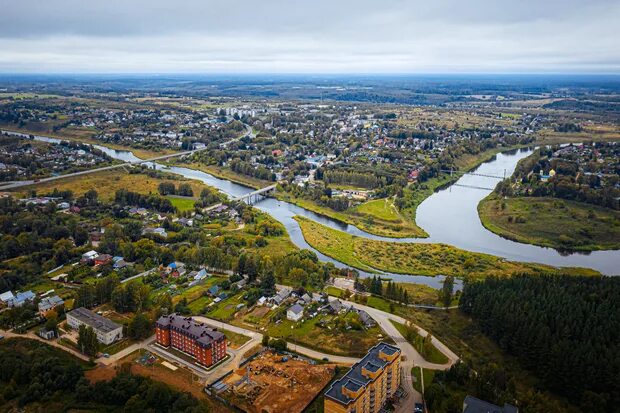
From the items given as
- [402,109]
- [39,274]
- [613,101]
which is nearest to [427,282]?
[39,274]

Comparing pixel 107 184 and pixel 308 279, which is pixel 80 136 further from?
pixel 308 279

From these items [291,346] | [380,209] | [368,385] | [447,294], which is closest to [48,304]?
[291,346]

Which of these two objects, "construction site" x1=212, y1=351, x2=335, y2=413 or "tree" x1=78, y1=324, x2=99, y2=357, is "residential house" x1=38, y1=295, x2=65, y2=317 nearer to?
"tree" x1=78, y1=324, x2=99, y2=357

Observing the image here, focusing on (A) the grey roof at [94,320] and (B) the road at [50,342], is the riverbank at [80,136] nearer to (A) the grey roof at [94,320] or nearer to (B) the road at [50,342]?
(A) the grey roof at [94,320]

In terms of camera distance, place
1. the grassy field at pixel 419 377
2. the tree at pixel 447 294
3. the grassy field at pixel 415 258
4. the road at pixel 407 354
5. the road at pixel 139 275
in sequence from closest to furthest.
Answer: the road at pixel 407 354 < the grassy field at pixel 419 377 < the tree at pixel 447 294 < the road at pixel 139 275 < the grassy field at pixel 415 258

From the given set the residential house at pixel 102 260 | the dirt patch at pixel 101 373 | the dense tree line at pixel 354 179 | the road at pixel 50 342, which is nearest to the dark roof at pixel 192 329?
the dirt patch at pixel 101 373

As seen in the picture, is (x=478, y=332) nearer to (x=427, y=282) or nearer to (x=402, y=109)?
(x=427, y=282)

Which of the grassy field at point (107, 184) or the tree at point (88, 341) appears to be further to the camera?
the grassy field at point (107, 184)

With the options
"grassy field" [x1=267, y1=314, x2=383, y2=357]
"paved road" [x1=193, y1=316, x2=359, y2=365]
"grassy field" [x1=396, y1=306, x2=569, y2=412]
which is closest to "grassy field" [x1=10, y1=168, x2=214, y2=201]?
"paved road" [x1=193, y1=316, x2=359, y2=365]
